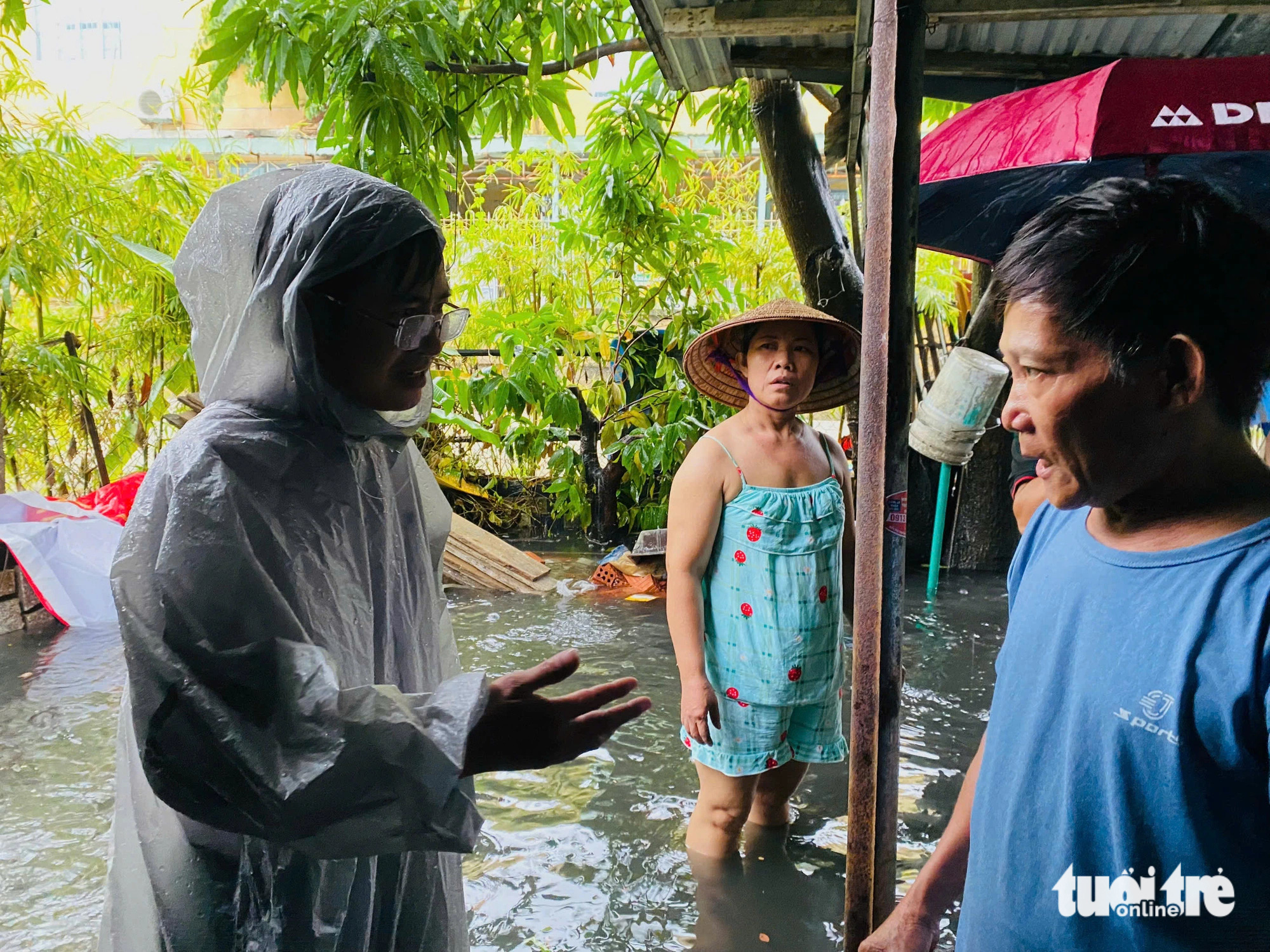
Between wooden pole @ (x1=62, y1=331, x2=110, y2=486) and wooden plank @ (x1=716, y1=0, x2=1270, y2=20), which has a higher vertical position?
wooden plank @ (x1=716, y1=0, x2=1270, y2=20)

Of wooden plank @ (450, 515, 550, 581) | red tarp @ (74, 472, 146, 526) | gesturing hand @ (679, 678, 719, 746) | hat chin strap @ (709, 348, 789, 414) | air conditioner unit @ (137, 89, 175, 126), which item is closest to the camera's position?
gesturing hand @ (679, 678, 719, 746)

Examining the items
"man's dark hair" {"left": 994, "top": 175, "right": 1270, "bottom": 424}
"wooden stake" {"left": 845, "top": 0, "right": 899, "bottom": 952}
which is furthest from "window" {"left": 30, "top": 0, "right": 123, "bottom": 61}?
"man's dark hair" {"left": 994, "top": 175, "right": 1270, "bottom": 424}

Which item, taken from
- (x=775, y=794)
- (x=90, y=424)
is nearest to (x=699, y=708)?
(x=775, y=794)

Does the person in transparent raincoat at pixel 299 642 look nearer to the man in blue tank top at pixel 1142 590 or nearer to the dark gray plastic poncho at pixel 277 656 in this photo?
the dark gray plastic poncho at pixel 277 656

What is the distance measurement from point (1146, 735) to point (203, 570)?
3.64 feet

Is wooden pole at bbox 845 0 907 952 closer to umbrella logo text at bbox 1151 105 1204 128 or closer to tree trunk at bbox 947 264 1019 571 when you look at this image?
umbrella logo text at bbox 1151 105 1204 128

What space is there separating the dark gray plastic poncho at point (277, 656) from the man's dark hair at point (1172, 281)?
2.97 feet

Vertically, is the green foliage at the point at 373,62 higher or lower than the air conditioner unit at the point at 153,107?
lower

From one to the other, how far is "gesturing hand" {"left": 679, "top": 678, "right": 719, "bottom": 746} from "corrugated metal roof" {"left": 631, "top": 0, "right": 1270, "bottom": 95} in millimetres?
2575

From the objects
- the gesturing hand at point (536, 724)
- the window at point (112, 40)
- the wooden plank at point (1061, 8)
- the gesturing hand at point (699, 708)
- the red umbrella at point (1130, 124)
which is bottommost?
the gesturing hand at point (699, 708)

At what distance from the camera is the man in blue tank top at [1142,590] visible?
92 cm

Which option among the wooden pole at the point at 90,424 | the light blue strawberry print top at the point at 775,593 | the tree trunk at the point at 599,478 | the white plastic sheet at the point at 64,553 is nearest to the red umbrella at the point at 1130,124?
the light blue strawberry print top at the point at 775,593

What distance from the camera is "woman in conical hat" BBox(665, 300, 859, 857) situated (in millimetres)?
2658

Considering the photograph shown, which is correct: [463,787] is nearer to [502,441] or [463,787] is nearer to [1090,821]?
[1090,821]
